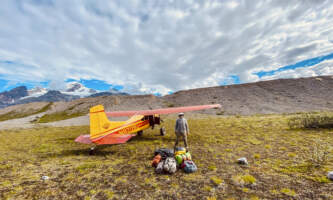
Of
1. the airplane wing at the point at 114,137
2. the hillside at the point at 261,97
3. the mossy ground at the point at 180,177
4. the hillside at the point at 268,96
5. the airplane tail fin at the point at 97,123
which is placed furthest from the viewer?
the hillside at the point at 268,96

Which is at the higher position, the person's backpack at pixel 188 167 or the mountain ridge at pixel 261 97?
the mountain ridge at pixel 261 97

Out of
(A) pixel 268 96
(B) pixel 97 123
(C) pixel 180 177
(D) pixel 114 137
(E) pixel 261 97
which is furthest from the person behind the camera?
(E) pixel 261 97

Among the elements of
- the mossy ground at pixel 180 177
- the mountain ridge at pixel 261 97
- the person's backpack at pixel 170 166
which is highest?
the mountain ridge at pixel 261 97

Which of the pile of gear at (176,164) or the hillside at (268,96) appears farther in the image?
the hillside at (268,96)

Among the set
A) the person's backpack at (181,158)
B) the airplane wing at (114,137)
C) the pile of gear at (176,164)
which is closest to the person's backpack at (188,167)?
the pile of gear at (176,164)

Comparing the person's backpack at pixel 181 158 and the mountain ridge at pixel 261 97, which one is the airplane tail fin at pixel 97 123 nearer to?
the person's backpack at pixel 181 158

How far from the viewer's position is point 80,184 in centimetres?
510

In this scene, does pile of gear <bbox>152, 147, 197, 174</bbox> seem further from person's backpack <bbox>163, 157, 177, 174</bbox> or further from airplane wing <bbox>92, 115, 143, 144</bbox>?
airplane wing <bbox>92, 115, 143, 144</bbox>

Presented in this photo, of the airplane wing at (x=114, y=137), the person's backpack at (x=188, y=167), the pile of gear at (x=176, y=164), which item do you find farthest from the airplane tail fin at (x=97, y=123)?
the person's backpack at (x=188, y=167)

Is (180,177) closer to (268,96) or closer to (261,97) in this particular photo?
(261,97)

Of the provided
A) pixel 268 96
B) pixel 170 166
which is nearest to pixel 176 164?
pixel 170 166

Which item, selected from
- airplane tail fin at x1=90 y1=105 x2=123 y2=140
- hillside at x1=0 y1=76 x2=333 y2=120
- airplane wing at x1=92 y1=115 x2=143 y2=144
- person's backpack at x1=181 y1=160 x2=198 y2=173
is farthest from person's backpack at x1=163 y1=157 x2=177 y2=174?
hillside at x1=0 y1=76 x2=333 y2=120

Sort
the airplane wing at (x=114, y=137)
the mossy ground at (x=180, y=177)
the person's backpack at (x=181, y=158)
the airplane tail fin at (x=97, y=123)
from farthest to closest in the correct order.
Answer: the airplane tail fin at (x=97, y=123) < the airplane wing at (x=114, y=137) < the person's backpack at (x=181, y=158) < the mossy ground at (x=180, y=177)

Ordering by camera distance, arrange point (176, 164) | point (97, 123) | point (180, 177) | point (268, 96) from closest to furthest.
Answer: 1. point (180, 177)
2. point (176, 164)
3. point (97, 123)
4. point (268, 96)
